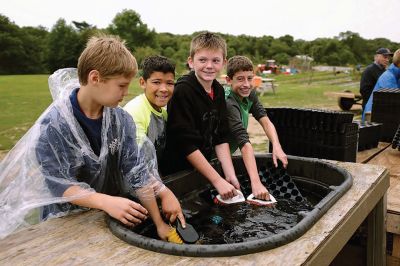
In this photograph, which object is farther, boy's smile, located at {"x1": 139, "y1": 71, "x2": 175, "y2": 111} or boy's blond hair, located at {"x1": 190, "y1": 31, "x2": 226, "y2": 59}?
boy's blond hair, located at {"x1": 190, "y1": 31, "x2": 226, "y2": 59}

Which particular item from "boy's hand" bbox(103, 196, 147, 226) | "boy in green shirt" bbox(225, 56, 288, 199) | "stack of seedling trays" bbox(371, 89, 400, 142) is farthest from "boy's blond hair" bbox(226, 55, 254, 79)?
"stack of seedling trays" bbox(371, 89, 400, 142)

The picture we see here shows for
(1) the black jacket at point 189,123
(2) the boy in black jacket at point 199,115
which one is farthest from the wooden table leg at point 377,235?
(1) the black jacket at point 189,123

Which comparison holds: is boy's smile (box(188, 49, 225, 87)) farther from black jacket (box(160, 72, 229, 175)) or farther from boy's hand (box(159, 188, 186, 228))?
boy's hand (box(159, 188, 186, 228))

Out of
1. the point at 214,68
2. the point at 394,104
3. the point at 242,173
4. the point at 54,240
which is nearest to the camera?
the point at 54,240

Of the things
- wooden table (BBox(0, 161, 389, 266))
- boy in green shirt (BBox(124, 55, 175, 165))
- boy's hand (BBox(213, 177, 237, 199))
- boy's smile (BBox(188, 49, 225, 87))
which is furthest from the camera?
boy's smile (BBox(188, 49, 225, 87))

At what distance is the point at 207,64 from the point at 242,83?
17.6 inches

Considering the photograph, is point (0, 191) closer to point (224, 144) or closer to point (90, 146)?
point (90, 146)

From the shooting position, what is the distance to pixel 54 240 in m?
1.28

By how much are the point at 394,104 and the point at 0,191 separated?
347 cm

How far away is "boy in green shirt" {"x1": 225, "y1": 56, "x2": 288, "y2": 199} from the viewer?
2361 millimetres

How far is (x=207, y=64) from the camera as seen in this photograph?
89.3 inches

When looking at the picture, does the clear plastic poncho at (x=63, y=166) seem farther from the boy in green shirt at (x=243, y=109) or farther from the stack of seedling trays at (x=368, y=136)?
the stack of seedling trays at (x=368, y=136)

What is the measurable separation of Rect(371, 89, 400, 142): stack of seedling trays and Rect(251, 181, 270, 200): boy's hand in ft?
7.46

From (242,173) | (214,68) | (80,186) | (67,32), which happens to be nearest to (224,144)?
(242,173)
